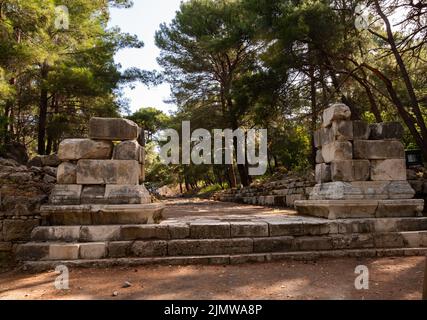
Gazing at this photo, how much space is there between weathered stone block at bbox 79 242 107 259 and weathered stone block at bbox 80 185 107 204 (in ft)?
2.29

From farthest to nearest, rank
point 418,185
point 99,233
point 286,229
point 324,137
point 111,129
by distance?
point 418,185
point 324,137
point 111,129
point 286,229
point 99,233

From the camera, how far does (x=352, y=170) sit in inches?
226

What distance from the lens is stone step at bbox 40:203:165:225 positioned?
5.04m

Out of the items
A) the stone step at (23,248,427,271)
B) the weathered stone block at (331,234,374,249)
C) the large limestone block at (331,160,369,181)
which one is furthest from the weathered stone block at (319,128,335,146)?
the stone step at (23,248,427,271)

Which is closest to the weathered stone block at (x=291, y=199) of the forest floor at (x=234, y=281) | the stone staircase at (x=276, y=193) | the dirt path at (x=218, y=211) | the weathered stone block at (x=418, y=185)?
the stone staircase at (x=276, y=193)

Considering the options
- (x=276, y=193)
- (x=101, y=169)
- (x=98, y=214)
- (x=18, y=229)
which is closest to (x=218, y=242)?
(x=98, y=214)

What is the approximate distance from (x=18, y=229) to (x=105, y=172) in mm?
1588

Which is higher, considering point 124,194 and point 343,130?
point 343,130

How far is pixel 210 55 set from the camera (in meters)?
18.1

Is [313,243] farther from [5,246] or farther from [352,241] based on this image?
[5,246]

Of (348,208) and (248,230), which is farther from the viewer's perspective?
(348,208)

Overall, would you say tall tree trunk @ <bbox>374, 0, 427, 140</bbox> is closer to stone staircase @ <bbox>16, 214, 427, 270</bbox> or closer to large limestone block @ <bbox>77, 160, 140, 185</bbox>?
stone staircase @ <bbox>16, 214, 427, 270</bbox>

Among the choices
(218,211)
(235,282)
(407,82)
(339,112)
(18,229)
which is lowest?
(235,282)
